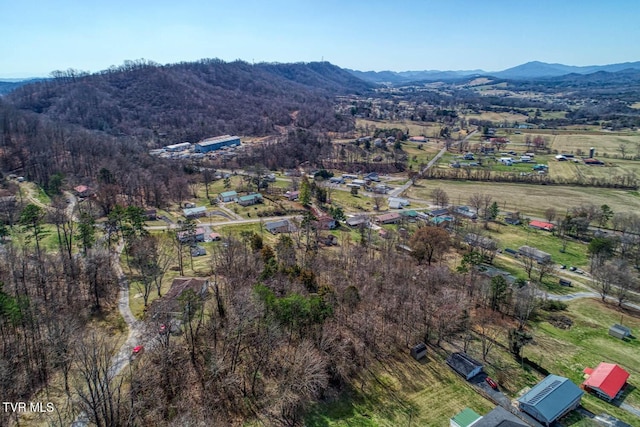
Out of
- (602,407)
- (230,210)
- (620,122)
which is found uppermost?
(620,122)

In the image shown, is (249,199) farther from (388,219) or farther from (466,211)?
(466,211)

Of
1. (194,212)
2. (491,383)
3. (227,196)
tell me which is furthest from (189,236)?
(491,383)

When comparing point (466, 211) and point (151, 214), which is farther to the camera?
point (466, 211)

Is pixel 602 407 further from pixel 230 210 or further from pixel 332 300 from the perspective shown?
pixel 230 210

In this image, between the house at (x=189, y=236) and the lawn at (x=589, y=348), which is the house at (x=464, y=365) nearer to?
the lawn at (x=589, y=348)

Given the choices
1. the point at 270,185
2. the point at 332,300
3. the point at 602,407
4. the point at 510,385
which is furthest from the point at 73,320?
the point at 270,185

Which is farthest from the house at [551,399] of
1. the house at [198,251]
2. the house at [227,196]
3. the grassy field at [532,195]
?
the house at [227,196]
